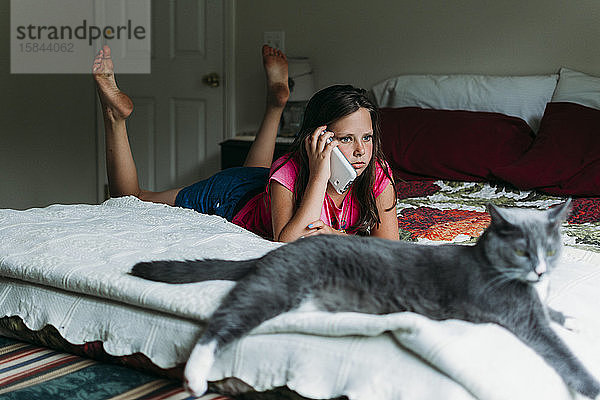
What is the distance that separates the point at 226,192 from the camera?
2264 millimetres

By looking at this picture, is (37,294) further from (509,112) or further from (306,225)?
(509,112)

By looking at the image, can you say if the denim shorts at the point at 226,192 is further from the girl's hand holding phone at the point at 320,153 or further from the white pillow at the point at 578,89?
the white pillow at the point at 578,89

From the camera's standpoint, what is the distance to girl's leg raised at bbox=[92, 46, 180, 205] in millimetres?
2301

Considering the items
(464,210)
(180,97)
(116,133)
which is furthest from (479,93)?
(180,97)

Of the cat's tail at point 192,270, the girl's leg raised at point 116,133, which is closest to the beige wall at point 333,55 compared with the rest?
the girl's leg raised at point 116,133

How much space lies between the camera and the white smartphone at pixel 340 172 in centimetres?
174

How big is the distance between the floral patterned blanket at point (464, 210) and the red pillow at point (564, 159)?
52 millimetres

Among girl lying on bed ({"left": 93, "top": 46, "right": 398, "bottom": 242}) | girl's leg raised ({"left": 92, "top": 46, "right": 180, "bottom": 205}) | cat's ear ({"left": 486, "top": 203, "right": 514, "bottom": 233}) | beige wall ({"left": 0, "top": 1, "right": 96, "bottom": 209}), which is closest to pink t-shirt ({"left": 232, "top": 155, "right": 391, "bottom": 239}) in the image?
girl lying on bed ({"left": 93, "top": 46, "right": 398, "bottom": 242})

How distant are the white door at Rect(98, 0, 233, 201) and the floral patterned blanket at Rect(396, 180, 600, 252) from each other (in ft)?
5.77

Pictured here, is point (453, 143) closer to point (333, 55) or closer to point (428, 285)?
point (333, 55)

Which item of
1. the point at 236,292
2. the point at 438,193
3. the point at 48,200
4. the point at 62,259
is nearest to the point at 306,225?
the point at 62,259

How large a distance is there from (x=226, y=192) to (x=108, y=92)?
52cm

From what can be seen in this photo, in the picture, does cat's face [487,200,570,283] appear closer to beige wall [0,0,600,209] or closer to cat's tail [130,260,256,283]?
cat's tail [130,260,256,283]

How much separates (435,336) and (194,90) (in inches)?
138
